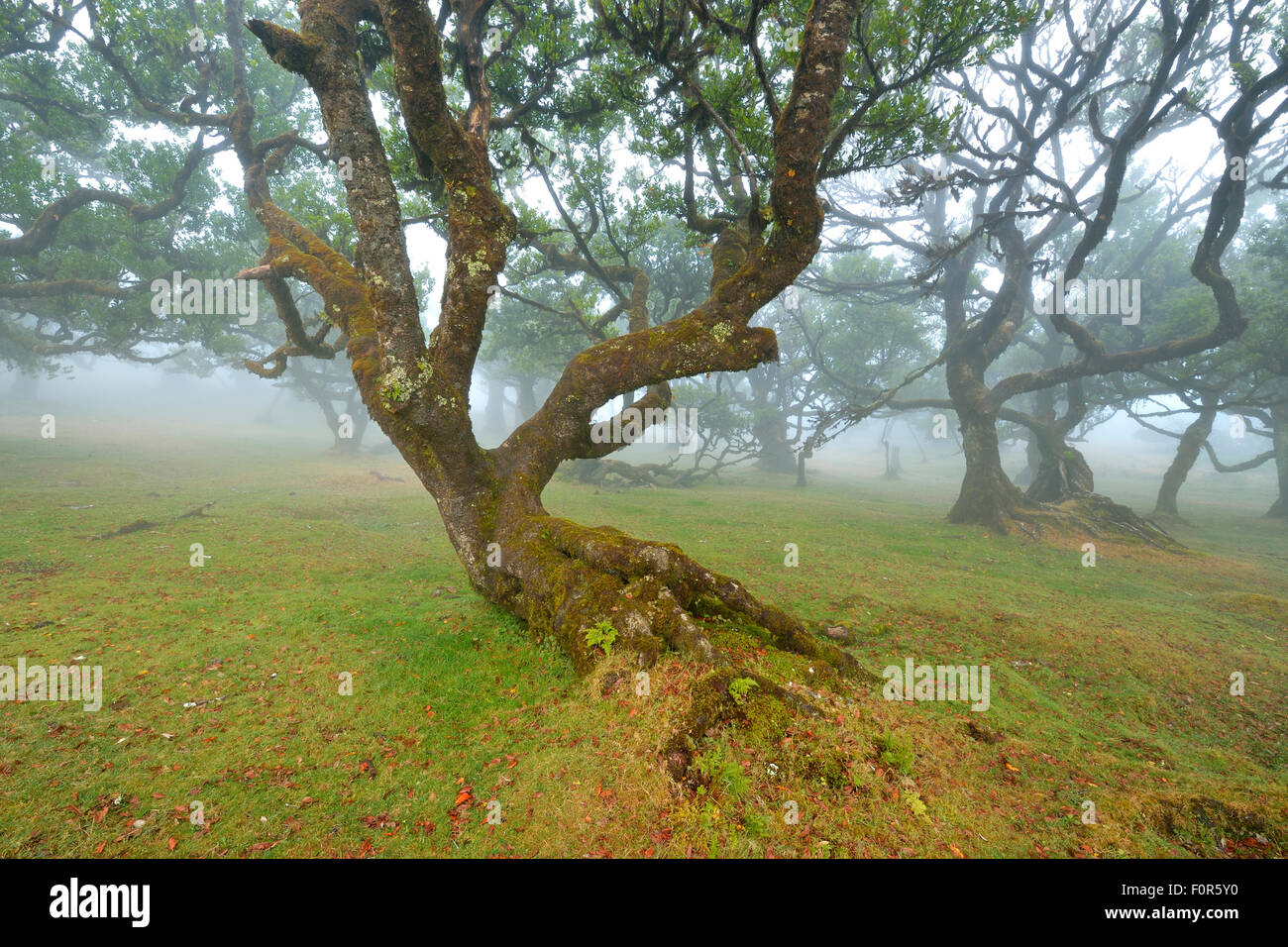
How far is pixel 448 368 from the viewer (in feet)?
23.9

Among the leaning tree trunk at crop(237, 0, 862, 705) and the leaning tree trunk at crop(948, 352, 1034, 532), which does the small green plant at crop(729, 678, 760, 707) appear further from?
the leaning tree trunk at crop(948, 352, 1034, 532)

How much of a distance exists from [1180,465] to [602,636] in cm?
2858

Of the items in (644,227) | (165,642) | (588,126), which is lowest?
(165,642)

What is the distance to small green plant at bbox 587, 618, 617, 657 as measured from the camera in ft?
16.5

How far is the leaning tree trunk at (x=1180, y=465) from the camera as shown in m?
21.0

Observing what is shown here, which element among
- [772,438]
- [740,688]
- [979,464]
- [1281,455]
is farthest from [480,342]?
[1281,455]

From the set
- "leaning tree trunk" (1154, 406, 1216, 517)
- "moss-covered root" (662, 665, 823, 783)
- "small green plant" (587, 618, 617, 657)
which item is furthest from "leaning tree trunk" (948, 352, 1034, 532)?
"small green plant" (587, 618, 617, 657)

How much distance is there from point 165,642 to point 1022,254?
2453cm

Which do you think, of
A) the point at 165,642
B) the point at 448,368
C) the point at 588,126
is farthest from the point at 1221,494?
the point at 165,642

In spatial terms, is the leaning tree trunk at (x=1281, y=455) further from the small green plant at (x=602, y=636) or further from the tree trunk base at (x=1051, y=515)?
the small green plant at (x=602, y=636)

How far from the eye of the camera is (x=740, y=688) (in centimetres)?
412

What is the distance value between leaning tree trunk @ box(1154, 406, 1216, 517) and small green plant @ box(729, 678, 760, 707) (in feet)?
87.0
